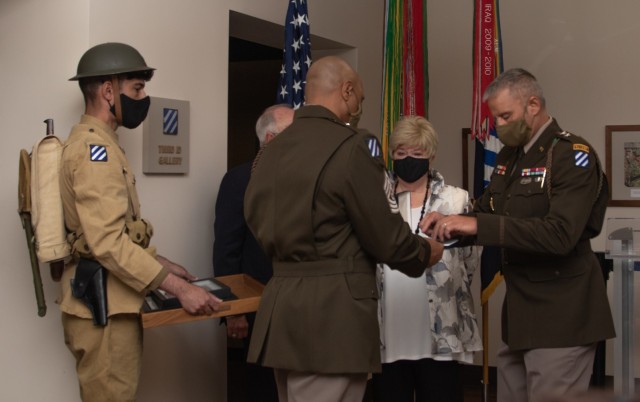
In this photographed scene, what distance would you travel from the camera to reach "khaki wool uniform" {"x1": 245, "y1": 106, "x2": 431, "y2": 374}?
245 centimetres

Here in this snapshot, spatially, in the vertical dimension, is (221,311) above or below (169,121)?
below

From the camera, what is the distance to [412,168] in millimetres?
3527

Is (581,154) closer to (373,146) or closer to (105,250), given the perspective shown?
(373,146)

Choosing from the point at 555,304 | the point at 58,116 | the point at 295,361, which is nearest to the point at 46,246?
the point at 58,116

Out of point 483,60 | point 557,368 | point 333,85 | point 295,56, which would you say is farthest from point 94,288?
point 483,60

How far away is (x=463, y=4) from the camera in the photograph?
6273mm

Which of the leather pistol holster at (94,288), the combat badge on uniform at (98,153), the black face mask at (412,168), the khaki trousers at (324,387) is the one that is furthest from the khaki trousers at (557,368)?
the combat badge on uniform at (98,153)

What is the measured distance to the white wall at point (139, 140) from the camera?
3.35 m

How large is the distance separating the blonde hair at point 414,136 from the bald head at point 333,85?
0.95m

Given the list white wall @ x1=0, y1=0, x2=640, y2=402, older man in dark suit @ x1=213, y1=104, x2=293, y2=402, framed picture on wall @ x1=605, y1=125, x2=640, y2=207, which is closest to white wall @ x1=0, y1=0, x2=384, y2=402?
white wall @ x1=0, y1=0, x2=640, y2=402

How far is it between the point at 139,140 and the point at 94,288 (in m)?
1.11

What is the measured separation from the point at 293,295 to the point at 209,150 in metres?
1.83

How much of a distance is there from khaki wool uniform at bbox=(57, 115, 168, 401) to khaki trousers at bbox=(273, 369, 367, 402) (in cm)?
62

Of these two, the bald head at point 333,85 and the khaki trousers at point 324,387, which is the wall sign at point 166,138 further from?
the khaki trousers at point 324,387
